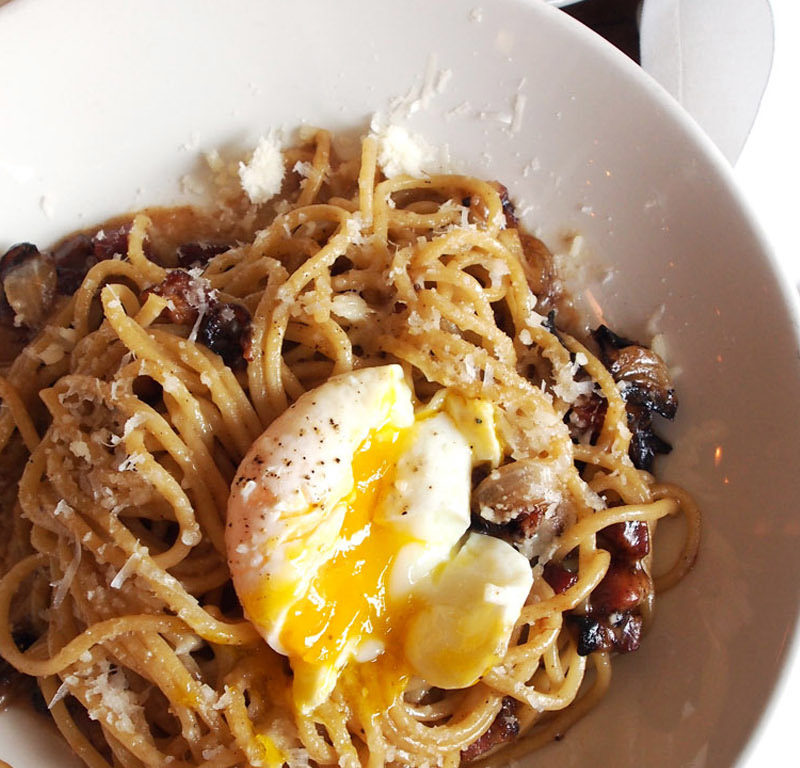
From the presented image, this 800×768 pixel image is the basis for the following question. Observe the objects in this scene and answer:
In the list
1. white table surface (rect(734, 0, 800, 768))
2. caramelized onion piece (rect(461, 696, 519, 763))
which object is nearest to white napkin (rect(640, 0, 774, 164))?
white table surface (rect(734, 0, 800, 768))

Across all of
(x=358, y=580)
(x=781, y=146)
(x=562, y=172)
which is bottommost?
(x=358, y=580)

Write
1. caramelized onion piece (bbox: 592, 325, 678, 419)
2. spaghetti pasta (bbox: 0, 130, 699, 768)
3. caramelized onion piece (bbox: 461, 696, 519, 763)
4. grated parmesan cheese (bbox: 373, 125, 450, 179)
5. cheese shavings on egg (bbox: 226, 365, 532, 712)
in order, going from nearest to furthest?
cheese shavings on egg (bbox: 226, 365, 532, 712) < spaghetti pasta (bbox: 0, 130, 699, 768) < caramelized onion piece (bbox: 461, 696, 519, 763) < caramelized onion piece (bbox: 592, 325, 678, 419) < grated parmesan cheese (bbox: 373, 125, 450, 179)

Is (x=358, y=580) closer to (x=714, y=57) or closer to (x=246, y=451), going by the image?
(x=246, y=451)

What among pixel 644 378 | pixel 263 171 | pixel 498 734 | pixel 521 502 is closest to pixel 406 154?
pixel 263 171

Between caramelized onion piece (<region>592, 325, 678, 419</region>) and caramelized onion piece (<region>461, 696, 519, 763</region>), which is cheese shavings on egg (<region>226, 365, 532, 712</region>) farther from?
caramelized onion piece (<region>592, 325, 678, 419</region>)

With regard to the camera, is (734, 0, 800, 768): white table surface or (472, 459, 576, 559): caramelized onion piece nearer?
(472, 459, 576, 559): caramelized onion piece

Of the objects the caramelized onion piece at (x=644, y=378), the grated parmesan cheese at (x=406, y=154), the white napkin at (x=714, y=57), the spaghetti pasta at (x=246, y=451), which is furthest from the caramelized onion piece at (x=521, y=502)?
the white napkin at (x=714, y=57)

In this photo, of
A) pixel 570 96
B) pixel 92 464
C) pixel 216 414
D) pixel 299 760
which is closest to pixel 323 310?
pixel 216 414
